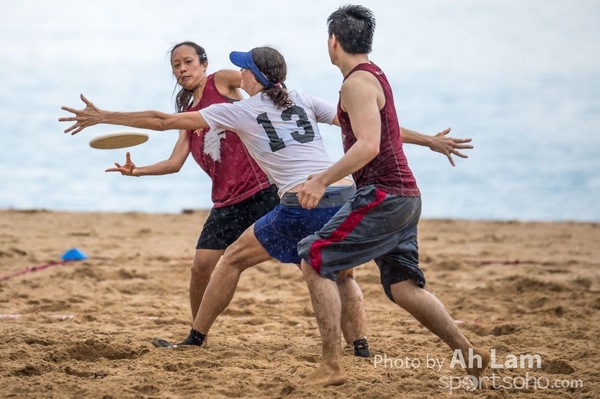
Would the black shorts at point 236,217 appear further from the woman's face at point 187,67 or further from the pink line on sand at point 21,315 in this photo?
the pink line on sand at point 21,315

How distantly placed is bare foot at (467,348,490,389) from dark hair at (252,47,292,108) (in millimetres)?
1782

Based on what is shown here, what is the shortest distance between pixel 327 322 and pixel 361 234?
49 cm

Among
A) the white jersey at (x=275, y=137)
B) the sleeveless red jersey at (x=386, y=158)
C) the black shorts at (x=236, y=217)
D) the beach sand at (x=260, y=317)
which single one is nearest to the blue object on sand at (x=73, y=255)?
the beach sand at (x=260, y=317)

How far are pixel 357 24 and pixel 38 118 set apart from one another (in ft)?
70.9

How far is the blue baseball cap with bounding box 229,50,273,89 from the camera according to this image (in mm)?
5309

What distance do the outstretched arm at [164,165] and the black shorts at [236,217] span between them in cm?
43

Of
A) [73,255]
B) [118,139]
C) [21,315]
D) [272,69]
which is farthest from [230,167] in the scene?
[73,255]

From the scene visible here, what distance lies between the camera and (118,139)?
5.62m

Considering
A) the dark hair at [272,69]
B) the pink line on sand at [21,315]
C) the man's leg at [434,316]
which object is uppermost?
the dark hair at [272,69]

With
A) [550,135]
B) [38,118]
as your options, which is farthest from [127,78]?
[550,135]

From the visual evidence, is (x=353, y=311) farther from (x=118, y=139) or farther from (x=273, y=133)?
(x=118, y=139)

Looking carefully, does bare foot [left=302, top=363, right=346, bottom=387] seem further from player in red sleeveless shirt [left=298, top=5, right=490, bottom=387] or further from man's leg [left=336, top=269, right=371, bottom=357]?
man's leg [left=336, top=269, right=371, bottom=357]

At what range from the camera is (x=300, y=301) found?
A: 26.0 feet

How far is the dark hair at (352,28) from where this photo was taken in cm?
471
